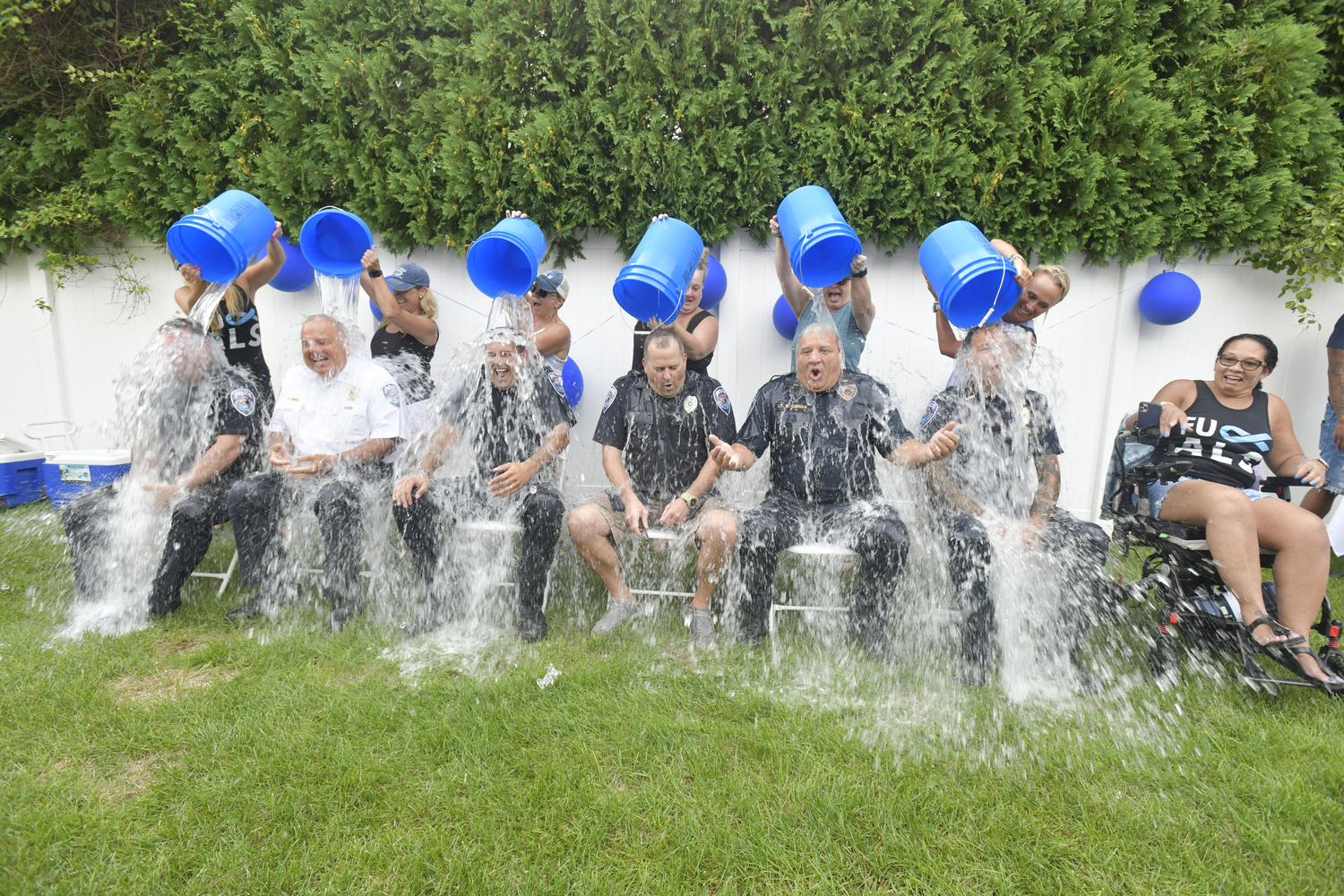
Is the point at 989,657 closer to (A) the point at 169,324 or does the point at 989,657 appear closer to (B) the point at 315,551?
(B) the point at 315,551

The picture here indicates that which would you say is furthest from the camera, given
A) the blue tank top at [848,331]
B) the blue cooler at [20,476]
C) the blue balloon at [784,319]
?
the blue cooler at [20,476]

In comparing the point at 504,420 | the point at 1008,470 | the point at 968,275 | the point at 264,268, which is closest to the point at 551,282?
the point at 504,420

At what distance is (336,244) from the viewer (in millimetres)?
3689

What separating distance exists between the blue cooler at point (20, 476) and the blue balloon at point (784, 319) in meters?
5.75

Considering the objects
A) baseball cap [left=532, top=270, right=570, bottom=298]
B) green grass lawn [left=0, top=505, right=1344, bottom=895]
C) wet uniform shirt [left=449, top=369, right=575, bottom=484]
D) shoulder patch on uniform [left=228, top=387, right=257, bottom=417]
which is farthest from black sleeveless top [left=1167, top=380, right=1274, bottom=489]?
shoulder patch on uniform [left=228, top=387, right=257, bottom=417]

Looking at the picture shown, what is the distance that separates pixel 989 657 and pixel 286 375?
3.77 m

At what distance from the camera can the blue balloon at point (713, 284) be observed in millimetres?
4660

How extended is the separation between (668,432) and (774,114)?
2.35 m

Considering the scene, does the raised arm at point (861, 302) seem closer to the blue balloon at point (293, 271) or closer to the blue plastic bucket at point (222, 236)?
the blue plastic bucket at point (222, 236)

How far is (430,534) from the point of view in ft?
11.1

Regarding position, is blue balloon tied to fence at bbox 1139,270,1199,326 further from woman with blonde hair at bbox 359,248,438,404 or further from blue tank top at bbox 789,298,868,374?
woman with blonde hair at bbox 359,248,438,404

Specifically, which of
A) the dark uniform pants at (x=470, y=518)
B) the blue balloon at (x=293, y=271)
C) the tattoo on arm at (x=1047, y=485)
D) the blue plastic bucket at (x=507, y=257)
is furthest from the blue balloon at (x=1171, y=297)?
the blue balloon at (x=293, y=271)

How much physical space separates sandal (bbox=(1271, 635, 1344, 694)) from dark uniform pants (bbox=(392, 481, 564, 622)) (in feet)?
9.85

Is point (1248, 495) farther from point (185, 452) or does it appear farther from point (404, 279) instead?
point (185, 452)
